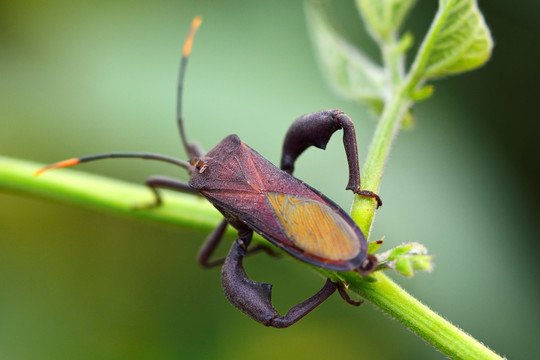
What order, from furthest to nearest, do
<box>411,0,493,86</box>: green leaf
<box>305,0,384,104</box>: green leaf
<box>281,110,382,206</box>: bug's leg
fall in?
<box>305,0,384,104</box>: green leaf < <box>411,0,493,86</box>: green leaf < <box>281,110,382,206</box>: bug's leg

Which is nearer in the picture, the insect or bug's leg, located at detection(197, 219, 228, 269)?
the insect

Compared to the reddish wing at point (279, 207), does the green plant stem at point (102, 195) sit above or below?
below

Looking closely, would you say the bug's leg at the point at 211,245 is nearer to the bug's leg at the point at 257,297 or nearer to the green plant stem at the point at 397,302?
the bug's leg at the point at 257,297

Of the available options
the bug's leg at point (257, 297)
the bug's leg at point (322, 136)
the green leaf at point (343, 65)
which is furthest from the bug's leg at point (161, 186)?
the green leaf at point (343, 65)

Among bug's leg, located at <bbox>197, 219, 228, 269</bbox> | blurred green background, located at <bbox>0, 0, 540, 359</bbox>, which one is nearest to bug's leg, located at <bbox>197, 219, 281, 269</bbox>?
bug's leg, located at <bbox>197, 219, 228, 269</bbox>

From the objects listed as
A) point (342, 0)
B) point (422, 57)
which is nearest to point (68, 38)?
point (342, 0)

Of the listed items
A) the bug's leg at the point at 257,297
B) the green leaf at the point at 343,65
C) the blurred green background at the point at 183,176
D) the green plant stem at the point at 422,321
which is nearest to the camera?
the green plant stem at the point at 422,321

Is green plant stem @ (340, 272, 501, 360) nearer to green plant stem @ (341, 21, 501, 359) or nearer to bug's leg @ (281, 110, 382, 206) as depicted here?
green plant stem @ (341, 21, 501, 359)
